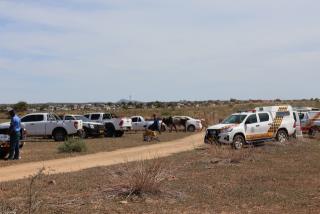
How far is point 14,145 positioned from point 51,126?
13530 millimetres

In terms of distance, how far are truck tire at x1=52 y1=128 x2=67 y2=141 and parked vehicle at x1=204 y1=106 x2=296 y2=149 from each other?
32.3 ft

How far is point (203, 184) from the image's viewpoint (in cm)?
1494

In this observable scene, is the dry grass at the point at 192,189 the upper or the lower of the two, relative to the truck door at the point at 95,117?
lower

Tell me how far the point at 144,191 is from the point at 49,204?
7.11 ft

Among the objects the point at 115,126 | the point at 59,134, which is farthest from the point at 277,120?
the point at 115,126

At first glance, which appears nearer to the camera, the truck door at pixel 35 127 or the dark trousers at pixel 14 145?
the dark trousers at pixel 14 145

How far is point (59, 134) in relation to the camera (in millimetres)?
34875

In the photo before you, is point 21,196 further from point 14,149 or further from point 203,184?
point 14,149

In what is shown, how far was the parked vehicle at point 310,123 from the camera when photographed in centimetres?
3603

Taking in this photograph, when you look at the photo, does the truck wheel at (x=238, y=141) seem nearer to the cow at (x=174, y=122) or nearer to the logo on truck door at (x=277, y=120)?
the logo on truck door at (x=277, y=120)

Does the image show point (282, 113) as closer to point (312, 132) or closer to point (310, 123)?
point (310, 123)

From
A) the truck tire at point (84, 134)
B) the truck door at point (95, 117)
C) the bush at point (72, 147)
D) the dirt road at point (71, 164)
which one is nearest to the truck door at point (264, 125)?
the dirt road at point (71, 164)

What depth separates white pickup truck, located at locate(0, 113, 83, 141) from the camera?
34719 mm

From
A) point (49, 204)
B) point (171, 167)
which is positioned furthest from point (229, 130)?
point (49, 204)
